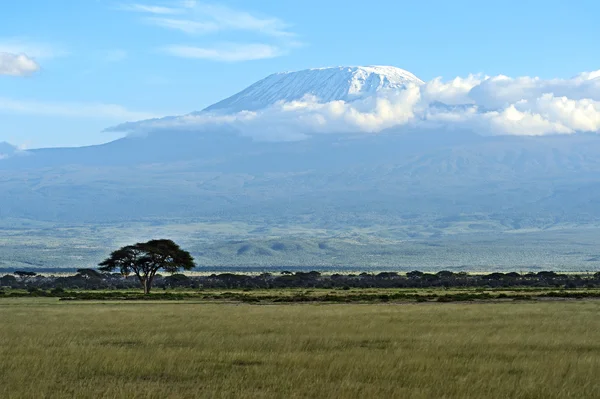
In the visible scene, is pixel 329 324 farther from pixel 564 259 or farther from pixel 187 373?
pixel 564 259

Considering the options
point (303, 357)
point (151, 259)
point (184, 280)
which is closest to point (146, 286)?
point (151, 259)

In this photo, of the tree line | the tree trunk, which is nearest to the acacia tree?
the tree line

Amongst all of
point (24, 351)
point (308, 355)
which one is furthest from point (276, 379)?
point (24, 351)

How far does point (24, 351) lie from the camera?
62.9 feet

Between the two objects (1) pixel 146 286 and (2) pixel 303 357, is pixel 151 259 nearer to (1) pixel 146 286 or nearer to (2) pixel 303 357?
(1) pixel 146 286

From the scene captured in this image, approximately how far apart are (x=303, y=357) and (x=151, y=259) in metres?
48.7

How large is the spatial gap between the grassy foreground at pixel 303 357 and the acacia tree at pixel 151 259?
118 ft

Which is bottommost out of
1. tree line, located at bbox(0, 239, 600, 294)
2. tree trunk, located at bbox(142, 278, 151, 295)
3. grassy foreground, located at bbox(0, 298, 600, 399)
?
grassy foreground, located at bbox(0, 298, 600, 399)

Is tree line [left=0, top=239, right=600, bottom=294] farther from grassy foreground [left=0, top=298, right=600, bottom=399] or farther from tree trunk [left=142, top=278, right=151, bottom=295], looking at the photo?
grassy foreground [left=0, top=298, right=600, bottom=399]

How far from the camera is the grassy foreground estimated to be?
47.8 feet

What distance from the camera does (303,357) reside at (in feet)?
59.5

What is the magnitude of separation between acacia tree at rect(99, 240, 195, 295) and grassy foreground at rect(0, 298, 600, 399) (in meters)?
36.1

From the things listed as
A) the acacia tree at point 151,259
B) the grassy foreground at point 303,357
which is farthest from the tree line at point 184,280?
the grassy foreground at point 303,357

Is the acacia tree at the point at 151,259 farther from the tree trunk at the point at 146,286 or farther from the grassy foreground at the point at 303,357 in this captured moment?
the grassy foreground at the point at 303,357
